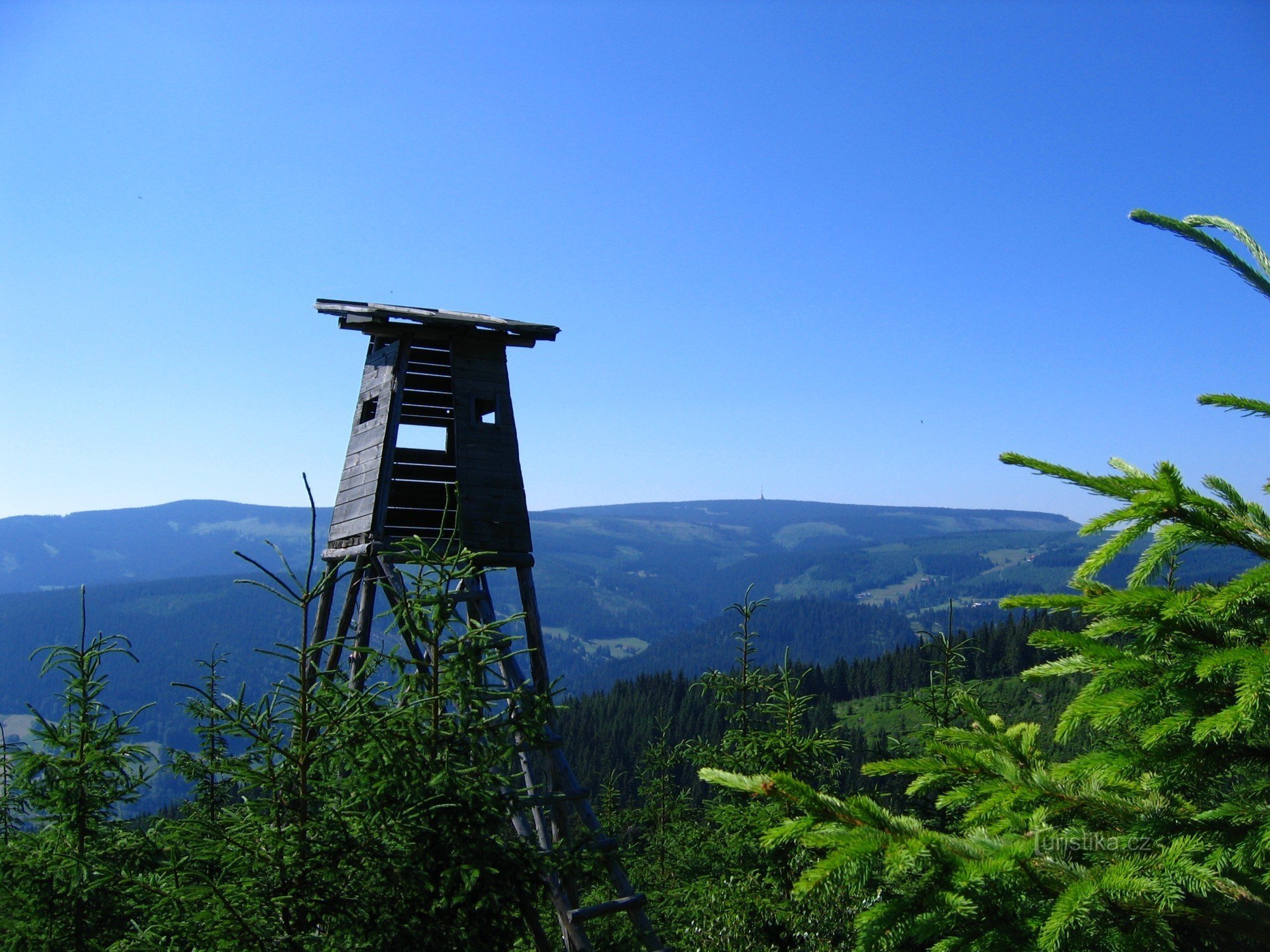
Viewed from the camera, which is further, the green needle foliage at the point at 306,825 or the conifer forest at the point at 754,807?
the green needle foliage at the point at 306,825

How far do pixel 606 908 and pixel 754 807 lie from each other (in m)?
2.81

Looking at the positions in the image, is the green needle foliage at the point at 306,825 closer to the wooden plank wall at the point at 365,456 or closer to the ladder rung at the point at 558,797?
the ladder rung at the point at 558,797

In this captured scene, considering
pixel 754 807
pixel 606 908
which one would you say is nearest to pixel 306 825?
pixel 606 908

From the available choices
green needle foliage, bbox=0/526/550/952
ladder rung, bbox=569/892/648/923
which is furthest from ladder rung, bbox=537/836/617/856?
green needle foliage, bbox=0/526/550/952

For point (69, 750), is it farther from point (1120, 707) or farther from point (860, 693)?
point (860, 693)

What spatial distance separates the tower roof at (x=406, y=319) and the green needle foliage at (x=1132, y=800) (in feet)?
41.9

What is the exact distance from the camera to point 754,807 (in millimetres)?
12680

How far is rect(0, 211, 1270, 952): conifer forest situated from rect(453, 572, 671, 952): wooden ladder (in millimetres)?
234

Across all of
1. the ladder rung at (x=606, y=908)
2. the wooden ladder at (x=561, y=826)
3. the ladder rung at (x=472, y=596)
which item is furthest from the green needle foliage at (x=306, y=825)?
the ladder rung at (x=606, y=908)

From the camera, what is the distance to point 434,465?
1509cm

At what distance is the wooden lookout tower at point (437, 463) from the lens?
13664 mm

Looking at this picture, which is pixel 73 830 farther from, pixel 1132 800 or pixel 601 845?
pixel 1132 800

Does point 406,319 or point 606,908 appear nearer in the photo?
point 606,908

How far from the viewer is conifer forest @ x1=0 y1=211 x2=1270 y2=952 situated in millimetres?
2961
